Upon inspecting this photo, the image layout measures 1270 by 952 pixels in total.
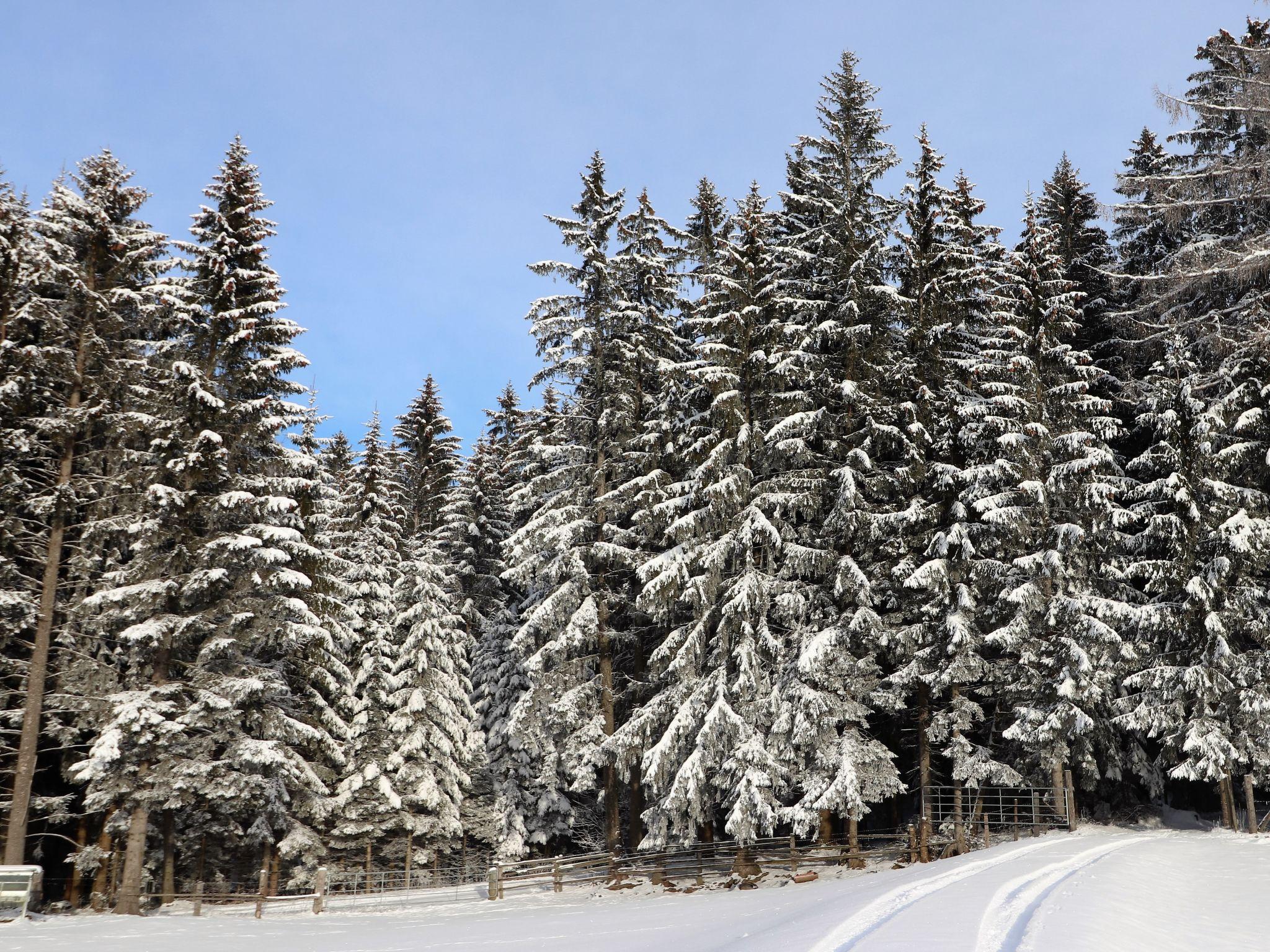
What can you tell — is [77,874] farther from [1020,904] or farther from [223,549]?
[1020,904]

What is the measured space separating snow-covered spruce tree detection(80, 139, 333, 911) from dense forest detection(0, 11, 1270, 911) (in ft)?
0.39

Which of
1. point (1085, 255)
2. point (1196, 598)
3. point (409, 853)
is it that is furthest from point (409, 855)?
point (1085, 255)

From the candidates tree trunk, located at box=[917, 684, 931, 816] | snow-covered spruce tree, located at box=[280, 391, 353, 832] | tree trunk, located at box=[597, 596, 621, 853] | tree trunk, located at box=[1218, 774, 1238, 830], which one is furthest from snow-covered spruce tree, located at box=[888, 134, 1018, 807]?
snow-covered spruce tree, located at box=[280, 391, 353, 832]

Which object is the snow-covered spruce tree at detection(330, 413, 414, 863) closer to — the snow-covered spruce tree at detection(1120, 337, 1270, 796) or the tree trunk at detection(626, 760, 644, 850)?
the tree trunk at detection(626, 760, 644, 850)

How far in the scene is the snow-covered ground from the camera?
1043cm

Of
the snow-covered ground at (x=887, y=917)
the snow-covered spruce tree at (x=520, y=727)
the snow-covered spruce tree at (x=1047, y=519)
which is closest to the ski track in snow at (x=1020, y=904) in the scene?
the snow-covered ground at (x=887, y=917)

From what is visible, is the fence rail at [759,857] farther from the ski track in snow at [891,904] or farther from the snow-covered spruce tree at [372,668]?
the ski track in snow at [891,904]

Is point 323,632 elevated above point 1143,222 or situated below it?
below

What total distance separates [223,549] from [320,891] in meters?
9.74

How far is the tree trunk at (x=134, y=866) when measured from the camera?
68.5 ft

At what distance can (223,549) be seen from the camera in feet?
75.6

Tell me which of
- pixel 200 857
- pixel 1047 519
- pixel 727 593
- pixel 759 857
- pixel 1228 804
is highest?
pixel 1047 519

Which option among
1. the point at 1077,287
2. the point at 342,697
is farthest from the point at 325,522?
the point at 1077,287

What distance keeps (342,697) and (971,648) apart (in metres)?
22.6
